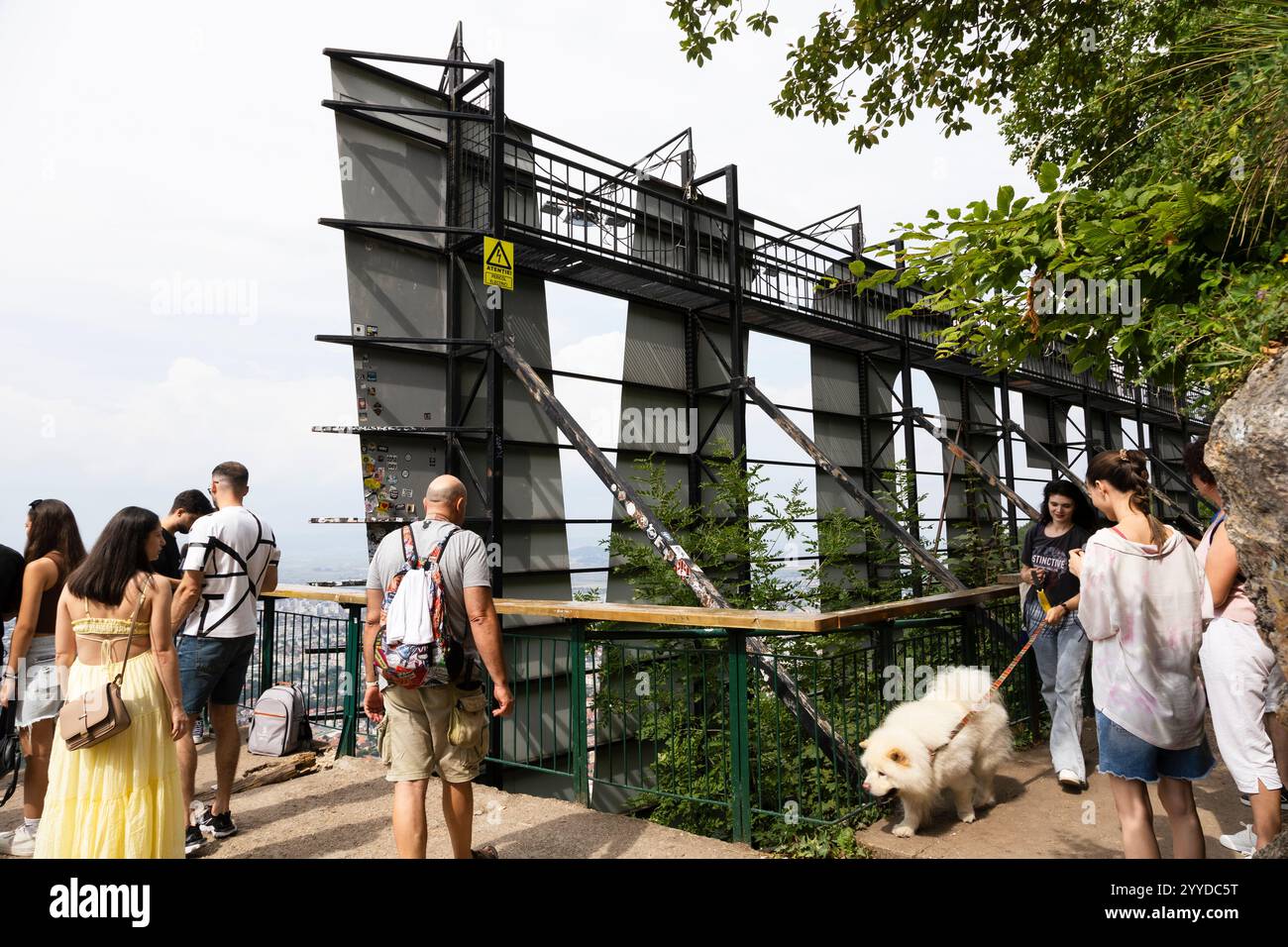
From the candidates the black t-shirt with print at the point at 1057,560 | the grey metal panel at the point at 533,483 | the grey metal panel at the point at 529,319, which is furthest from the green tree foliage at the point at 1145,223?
the grey metal panel at the point at 533,483

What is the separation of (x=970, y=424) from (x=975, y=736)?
42.6 feet

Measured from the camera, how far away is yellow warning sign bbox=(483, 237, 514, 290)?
24.4 feet

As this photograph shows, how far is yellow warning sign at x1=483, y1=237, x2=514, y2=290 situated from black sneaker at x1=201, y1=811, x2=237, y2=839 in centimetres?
509

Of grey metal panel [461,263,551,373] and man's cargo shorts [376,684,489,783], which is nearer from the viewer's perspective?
man's cargo shorts [376,684,489,783]

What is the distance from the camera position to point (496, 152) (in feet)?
24.8

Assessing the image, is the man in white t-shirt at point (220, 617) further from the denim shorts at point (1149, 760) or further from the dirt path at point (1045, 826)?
the denim shorts at point (1149, 760)

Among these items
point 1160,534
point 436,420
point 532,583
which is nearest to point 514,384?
point 436,420

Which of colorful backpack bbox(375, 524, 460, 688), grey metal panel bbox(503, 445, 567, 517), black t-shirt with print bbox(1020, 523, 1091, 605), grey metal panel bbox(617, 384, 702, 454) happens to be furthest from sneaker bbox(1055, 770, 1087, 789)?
grey metal panel bbox(617, 384, 702, 454)

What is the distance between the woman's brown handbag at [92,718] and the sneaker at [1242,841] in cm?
525

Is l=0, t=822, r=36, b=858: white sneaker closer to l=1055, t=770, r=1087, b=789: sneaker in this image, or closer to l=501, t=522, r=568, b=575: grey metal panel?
l=501, t=522, r=568, b=575: grey metal panel

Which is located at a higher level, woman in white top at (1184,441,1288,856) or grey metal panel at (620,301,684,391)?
grey metal panel at (620,301,684,391)

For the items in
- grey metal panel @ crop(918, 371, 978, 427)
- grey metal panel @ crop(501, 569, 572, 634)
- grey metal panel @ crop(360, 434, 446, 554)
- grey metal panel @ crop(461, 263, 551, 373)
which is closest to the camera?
grey metal panel @ crop(360, 434, 446, 554)

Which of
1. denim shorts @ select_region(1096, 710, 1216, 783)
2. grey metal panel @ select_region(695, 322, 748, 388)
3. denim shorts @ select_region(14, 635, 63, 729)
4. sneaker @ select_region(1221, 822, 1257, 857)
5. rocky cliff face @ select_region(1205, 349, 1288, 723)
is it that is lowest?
sneaker @ select_region(1221, 822, 1257, 857)
